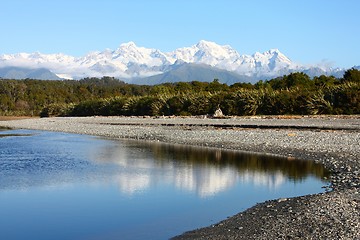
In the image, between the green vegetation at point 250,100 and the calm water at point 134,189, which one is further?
the green vegetation at point 250,100

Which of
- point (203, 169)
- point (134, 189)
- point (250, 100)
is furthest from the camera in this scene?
point (250, 100)

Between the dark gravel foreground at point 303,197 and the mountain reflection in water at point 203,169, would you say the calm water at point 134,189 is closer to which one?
the mountain reflection in water at point 203,169

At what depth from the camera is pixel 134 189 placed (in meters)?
12.5

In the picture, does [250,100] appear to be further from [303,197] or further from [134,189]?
[303,197]

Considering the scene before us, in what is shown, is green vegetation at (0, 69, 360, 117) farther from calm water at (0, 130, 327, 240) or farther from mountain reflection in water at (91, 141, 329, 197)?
calm water at (0, 130, 327, 240)

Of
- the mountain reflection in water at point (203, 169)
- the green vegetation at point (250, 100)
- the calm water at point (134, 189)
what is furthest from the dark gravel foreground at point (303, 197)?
the green vegetation at point (250, 100)

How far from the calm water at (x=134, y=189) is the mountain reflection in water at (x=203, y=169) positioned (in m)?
0.03

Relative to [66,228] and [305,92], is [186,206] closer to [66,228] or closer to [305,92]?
[66,228]

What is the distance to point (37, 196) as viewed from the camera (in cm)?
1160

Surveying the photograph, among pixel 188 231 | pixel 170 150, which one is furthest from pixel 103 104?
pixel 188 231

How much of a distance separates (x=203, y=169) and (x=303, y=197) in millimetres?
5491

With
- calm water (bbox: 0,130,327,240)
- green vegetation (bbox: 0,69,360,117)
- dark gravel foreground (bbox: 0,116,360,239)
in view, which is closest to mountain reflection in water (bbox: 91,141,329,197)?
calm water (bbox: 0,130,327,240)

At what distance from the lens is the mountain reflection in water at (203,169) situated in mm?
13284

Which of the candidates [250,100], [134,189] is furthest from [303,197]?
[250,100]
